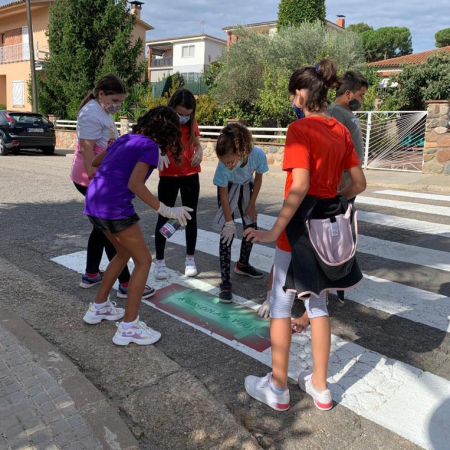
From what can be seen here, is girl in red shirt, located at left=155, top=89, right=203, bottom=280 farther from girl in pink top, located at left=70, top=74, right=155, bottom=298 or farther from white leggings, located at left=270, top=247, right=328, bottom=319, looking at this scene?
white leggings, located at left=270, top=247, right=328, bottom=319

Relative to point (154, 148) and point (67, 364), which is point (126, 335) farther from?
point (154, 148)

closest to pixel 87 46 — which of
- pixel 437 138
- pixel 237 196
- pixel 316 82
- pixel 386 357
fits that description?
pixel 437 138

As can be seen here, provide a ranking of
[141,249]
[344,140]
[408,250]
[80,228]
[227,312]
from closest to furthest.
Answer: [344,140] < [141,249] < [227,312] < [408,250] < [80,228]

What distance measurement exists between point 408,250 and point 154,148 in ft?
13.0

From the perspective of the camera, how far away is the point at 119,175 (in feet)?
10.2

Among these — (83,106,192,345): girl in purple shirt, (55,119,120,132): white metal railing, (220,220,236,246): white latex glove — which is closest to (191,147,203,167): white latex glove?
(220,220,236,246): white latex glove

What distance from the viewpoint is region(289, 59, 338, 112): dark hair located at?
2.57 m

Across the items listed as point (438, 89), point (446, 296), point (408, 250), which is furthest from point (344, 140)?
point (438, 89)

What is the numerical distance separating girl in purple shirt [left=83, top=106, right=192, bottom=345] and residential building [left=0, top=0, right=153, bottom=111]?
→ 32309 millimetres

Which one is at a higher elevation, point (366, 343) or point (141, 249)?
point (141, 249)

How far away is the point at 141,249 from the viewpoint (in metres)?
3.24

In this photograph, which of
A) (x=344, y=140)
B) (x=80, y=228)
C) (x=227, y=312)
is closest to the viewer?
(x=344, y=140)

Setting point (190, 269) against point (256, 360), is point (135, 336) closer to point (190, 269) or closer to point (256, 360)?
point (256, 360)

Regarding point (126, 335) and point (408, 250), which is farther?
point (408, 250)
